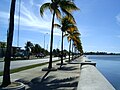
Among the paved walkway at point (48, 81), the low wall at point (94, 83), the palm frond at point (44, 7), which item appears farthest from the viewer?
the palm frond at point (44, 7)

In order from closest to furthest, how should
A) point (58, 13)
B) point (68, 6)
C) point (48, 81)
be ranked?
point (48, 81) < point (68, 6) < point (58, 13)

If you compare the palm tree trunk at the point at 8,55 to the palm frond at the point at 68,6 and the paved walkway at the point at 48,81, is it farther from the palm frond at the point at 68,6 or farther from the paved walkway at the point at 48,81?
the palm frond at the point at 68,6

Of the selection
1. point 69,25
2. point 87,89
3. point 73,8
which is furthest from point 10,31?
point 69,25

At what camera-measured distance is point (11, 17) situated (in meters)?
12.8

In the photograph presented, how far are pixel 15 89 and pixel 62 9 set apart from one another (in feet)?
50.9

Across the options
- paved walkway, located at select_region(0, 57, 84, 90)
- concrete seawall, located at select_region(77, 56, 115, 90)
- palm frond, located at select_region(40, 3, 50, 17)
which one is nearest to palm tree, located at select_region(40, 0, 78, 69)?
palm frond, located at select_region(40, 3, 50, 17)

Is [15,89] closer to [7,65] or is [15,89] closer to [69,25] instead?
[7,65]

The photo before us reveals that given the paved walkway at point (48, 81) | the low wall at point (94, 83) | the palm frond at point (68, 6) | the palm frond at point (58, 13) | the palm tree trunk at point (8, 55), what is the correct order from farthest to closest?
the palm frond at point (58, 13)
the palm frond at point (68, 6)
the paved walkway at point (48, 81)
the palm tree trunk at point (8, 55)
the low wall at point (94, 83)

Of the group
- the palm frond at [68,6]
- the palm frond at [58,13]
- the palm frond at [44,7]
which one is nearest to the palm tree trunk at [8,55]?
the palm frond at [44,7]

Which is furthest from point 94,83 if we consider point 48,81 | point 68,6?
point 68,6

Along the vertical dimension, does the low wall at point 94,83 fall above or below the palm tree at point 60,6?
below

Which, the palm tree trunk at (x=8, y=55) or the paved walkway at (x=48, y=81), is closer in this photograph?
the palm tree trunk at (x=8, y=55)

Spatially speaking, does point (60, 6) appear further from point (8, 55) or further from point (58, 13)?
point (8, 55)

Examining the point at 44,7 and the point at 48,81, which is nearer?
the point at 48,81
